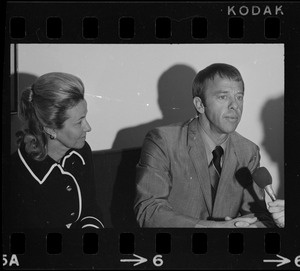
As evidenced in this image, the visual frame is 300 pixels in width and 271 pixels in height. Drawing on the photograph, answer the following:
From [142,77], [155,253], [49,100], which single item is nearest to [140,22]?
[142,77]

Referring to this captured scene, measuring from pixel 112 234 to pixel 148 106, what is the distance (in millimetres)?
434

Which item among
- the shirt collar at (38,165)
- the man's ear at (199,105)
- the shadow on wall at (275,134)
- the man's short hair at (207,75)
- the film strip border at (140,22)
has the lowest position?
the shirt collar at (38,165)

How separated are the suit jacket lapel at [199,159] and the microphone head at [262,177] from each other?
0.15 meters

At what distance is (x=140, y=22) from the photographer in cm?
393

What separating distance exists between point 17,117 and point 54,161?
0.19m

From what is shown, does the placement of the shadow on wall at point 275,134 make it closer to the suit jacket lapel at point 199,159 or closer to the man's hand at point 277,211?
the man's hand at point 277,211

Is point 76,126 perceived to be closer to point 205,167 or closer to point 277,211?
point 205,167

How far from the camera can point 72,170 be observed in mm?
3959

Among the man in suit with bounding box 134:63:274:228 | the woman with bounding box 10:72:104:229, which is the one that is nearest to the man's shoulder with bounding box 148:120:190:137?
the man in suit with bounding box 134:63:274:228

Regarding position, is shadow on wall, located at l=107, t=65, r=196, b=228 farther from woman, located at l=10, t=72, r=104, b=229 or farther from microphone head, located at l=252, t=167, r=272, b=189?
microphone head, located at l=252, t=167, r=272, b=189

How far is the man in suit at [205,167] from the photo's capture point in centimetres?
392

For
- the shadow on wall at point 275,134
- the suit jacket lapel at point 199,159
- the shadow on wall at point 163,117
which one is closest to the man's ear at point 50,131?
the shadow on wall at point 163,117

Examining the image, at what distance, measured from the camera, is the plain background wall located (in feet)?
12.9

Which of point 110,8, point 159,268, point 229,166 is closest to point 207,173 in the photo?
point 229,166
